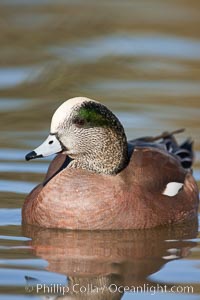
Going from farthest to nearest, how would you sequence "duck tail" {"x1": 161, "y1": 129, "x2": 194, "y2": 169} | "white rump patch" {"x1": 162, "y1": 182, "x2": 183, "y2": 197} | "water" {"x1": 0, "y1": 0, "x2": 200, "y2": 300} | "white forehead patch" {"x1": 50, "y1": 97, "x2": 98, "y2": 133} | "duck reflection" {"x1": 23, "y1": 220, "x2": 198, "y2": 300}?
"duck tail" {"x1": 161, "y1": 129, "x2": 194, "y2": 169} < "white rump patch" {"x1": 162, "y1": 182, "x2": 183, "y2": 197} < "white forehead patch" {"x1": 50, "y1": 97, "x2": 98, "y2": 133} < "water" {"x1": 0, "y1": 0, "x2": 200, "y2": 300} < "duck reflection" {"x1": 23, "y1": 220, "x2": 198, "y2": 300}

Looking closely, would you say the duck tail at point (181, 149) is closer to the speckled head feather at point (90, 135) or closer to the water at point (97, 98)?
the water at point (97, 98)

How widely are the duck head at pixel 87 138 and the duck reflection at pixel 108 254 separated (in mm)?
623

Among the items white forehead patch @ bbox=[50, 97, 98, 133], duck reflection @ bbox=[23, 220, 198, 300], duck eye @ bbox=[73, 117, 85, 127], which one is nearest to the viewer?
duck reflection @ bbox=[23, 220, 198, 300]

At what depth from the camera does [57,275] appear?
872 centimetres

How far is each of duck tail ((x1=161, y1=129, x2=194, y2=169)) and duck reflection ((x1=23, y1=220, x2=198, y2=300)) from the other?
3.45 feet

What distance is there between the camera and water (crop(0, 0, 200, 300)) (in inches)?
345

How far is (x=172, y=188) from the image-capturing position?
1064 centimetres

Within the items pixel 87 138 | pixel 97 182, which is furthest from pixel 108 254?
pixel 87 138

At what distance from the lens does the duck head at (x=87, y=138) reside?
987cm

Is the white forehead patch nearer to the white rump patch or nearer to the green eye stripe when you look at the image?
the green eye stripe

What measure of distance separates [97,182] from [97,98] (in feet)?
13.9

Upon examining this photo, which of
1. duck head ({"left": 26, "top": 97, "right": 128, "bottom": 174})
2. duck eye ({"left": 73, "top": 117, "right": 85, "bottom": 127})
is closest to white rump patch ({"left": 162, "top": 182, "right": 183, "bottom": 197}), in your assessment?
duck head ({"left": 26, "top": 97, "right": 128, "bottom": 174})

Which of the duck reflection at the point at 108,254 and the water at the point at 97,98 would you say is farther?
the water at the point at 97,98

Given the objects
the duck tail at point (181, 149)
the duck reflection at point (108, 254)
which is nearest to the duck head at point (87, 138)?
the duck reflection at point (108, 254)
